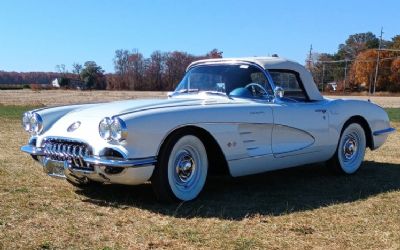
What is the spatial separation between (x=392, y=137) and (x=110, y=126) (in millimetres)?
9021

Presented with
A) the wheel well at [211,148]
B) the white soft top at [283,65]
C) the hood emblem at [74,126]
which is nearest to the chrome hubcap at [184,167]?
the wheel well at [211,148]

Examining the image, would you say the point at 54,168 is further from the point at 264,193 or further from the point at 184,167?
the point at 264,193

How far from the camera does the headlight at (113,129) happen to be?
462 centimetres

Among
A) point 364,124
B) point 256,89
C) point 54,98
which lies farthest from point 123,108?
point 54,98

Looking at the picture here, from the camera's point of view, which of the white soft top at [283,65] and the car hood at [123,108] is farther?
the white soft top at [283,65]

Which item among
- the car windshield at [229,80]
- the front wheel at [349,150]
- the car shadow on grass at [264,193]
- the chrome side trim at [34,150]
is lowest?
the car shadow on grass at [264,193]

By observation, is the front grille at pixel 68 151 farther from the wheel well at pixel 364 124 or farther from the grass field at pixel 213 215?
the wheel well at pixel 364 124

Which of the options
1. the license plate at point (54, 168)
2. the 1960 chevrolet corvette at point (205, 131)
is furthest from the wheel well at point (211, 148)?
the license plate at point (54, 168)

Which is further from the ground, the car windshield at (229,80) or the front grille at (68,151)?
the car windshield at (229,80)

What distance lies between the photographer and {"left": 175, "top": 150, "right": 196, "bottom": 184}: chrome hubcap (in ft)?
16.7

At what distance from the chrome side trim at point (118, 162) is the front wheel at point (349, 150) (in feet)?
10.4

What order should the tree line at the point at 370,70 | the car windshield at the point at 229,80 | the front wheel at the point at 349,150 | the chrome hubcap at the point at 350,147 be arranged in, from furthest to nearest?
the tree line at the point at 370,70
the chrome hubcap at the point at 350,147
the front wheel at the point at 349,150
the car windshield at the point at 229,80

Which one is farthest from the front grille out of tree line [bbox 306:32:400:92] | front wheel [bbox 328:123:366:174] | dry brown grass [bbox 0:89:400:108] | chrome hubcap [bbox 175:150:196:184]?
tree line [bbox 306:32:400:92]

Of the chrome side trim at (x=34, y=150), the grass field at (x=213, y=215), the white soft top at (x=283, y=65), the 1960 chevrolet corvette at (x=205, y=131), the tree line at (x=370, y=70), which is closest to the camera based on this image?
the grass field at (x=213, y=215)
